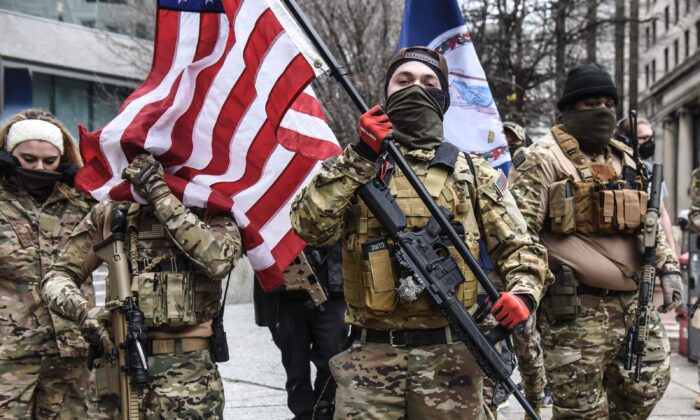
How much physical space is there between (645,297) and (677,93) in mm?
46077

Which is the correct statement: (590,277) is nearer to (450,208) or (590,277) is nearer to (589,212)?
(589,212)

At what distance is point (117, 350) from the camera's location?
3.62m

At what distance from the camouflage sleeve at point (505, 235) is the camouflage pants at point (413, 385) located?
1.30ft

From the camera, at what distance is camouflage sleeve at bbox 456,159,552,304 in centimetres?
335

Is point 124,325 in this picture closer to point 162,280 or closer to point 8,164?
point 162,280

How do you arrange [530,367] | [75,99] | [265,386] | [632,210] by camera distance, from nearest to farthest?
[632,210], [530,367], [265,386], [75,99]

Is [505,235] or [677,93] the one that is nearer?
[505,235]

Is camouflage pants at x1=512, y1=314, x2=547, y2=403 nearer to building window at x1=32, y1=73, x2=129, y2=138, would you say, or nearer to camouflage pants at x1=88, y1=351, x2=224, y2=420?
camouflage pants at x1=88, y1=351, x2=224, y2=420

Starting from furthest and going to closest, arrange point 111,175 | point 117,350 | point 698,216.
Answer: point 698,216
point 111,175
point 117,350

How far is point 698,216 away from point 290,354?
346 centimetres

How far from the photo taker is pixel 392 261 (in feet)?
10.8

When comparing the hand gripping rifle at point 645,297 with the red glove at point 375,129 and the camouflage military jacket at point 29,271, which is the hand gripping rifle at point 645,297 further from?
the camouflage military jacket at point 29,271

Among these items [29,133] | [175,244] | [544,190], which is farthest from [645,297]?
[29,133]

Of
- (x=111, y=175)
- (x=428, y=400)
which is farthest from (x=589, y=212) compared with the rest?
(x=111, y=175)
